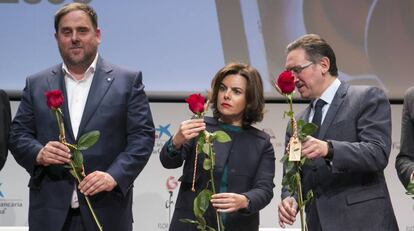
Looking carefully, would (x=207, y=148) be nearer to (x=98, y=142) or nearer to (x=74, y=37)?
(x=98, y=142)

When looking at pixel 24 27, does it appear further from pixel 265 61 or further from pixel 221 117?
pixel 221 117

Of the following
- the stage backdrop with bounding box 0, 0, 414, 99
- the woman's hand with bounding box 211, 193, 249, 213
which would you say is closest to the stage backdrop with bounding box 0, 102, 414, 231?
the stage backdrop with bounding box 0, 0, 414, 99

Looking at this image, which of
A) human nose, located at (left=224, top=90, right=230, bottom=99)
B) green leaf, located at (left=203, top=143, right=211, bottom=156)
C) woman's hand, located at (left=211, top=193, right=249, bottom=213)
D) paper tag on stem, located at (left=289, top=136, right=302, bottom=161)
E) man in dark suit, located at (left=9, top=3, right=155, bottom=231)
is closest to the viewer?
paper tag on stem, located at (left=289, top=136, right=302, bottom=161)

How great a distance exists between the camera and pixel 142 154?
2805mm

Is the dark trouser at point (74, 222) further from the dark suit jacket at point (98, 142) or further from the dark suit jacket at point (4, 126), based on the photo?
the dark suit jacket at point (4, 126)

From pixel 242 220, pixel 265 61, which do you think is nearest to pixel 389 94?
pixel 265 61

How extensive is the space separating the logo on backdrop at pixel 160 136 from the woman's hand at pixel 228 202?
2.00 meters

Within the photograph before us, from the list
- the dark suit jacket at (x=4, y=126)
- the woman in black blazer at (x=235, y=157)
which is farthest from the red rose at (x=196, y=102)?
the dark suit jacket at (x=4, y=126)

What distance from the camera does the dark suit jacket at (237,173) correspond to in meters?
2.84

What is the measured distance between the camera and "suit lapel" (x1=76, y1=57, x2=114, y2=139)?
2.78 m

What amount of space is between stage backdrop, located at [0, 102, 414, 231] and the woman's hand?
1992mm

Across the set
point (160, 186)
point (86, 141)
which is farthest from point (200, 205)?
point (160, 186)

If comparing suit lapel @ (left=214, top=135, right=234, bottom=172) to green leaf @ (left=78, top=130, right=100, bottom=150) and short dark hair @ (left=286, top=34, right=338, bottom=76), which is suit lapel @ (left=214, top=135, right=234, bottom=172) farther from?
green leaf @ (left=78, top=130, right=100, bottom=150)

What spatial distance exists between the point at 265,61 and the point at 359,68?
0.66m
